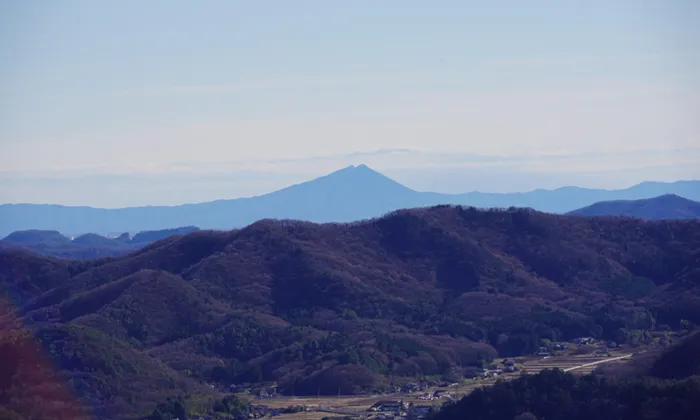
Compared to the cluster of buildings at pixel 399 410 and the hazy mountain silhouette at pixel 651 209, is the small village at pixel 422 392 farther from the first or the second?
the hazy mountain silhouette at pixel 651 209

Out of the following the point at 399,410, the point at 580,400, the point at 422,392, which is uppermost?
the point at 580,400

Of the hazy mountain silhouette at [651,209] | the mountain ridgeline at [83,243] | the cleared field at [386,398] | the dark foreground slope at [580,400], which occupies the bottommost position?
the cleared field at [386,398]

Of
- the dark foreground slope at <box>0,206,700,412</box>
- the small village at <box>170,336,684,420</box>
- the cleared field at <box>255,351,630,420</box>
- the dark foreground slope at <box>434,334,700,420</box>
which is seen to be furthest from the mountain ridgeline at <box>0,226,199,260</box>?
the dark foreground slope at <box>434,334,700,420</box>

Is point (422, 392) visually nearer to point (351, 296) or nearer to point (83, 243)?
point (351, 296)

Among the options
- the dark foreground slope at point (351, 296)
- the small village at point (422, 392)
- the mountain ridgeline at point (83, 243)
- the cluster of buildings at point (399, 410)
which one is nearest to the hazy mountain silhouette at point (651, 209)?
the mountain ridgeline at point (83, 243)

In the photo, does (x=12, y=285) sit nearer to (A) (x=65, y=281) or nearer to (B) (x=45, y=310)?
(A) (x=65, y=281)

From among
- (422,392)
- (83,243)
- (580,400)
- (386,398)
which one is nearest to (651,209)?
(83,243)
